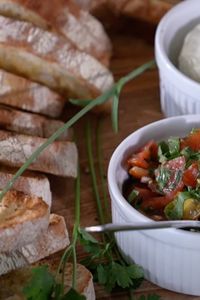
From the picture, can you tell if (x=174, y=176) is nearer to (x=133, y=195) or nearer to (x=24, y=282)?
(x=133, y=195)

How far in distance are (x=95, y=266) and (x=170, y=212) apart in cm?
31

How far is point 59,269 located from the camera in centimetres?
242

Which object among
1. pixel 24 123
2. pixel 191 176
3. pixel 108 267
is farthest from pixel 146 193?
pixel 24 123

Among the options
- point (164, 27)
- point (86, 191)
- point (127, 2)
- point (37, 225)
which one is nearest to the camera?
point (37, 225)

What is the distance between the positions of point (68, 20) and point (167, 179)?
905 mm

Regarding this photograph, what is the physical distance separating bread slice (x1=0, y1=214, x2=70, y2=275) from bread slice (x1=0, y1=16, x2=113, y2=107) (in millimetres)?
678

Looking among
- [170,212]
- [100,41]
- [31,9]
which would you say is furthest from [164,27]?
[170,212]

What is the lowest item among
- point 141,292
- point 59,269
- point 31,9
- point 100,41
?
point 141,292

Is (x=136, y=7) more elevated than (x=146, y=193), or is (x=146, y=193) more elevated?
(x=136, y=7)

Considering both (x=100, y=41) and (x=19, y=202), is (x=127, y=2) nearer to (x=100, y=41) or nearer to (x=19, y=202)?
(x=100, y=41)

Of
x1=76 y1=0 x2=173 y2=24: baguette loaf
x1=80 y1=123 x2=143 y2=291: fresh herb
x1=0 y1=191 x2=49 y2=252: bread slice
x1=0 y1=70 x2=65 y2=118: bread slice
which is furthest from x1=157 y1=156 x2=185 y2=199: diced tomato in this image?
x1=76 y1=0 x2=173 y2=24: baguette loaf

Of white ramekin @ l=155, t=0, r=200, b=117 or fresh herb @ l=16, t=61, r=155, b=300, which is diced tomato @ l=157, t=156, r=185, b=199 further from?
white ramekin @ l=155, t=0, r=200, b=117

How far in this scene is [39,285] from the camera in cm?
223

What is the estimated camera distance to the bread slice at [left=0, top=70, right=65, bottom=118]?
114 inches
